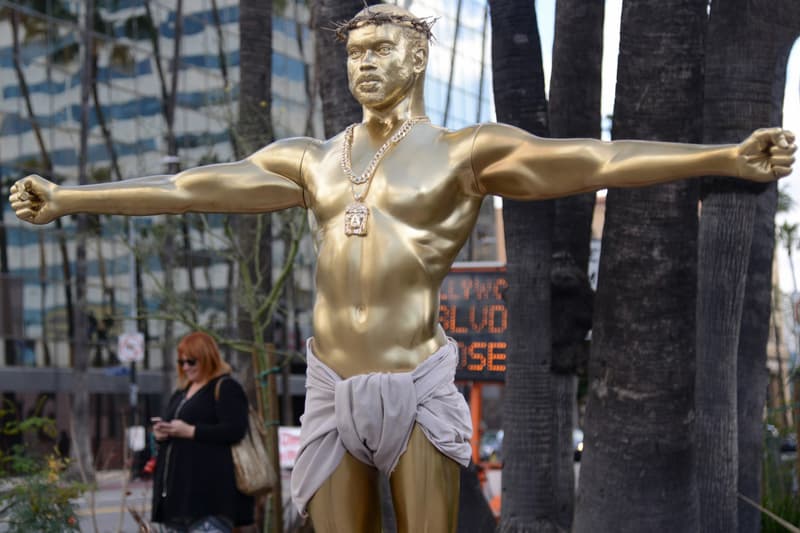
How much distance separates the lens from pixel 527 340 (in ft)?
22.8

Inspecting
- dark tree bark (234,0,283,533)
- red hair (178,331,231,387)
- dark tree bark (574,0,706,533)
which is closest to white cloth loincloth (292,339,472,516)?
dark tree bark (574,0,706,533)

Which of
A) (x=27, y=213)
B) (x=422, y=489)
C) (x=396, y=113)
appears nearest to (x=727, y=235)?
(x=396, y=113)

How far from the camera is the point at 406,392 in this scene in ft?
11.4

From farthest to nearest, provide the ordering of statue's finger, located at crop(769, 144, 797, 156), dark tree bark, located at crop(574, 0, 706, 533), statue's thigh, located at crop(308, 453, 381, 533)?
dark tree bark, located at crop(574, 0, 706, 533) → statue's thigh, located at crop(308, 453, 381, 533) → statue's finger, located at crop(769, 144, 797, 156)

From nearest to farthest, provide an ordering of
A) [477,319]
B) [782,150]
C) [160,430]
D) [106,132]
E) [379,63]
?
1. [782,150]
2. [379,63]
3. [160,430]
4. [477,319]
5. [106,132]

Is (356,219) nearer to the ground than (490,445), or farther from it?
→ farther from it

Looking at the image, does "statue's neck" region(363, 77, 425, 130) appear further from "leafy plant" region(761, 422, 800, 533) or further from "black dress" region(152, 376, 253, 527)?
"leafy plant" region(761, 422, 800, 533)

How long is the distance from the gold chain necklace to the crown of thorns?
0.28 m

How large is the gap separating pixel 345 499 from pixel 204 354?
3.41 metres

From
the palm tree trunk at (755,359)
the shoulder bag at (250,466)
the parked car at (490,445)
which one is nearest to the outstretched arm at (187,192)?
the shoulder bag at (250,466)

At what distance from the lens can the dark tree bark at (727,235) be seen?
6.43 meters

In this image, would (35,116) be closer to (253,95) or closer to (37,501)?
(253,95)

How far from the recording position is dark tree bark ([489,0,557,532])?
691cm

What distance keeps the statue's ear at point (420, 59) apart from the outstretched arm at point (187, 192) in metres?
0.44
